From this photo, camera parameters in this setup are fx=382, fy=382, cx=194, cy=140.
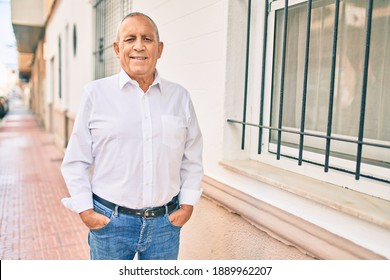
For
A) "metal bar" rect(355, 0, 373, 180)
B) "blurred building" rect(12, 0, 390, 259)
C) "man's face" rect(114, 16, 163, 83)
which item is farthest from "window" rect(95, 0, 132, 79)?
"metal bar" rect(355, 0, 373, 180)

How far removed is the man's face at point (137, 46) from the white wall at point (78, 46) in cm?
434

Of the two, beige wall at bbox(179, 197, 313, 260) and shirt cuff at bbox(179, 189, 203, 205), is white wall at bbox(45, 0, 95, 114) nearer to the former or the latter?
beige wall at bbox(179, 197, 313, 260)

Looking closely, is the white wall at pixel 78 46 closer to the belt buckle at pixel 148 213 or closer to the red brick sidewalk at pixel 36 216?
the red brick sidewalk at pixel 36 216

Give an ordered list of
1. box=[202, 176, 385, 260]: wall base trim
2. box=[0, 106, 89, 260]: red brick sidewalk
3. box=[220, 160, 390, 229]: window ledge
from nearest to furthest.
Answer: box=[220, 160, 390, 229]: window ledge → box=[202, 176, 385, 260]: wall base trim → box=[0, 106, 89, 260]: red brick sidewalk

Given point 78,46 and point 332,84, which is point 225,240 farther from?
point 78,46

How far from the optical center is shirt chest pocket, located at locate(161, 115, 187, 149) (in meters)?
1.63

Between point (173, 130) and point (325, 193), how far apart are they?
2.24 ft

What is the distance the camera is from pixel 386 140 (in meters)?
1.56

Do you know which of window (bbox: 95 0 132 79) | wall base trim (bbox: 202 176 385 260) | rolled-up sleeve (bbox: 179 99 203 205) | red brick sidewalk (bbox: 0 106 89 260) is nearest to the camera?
wall base trim (bbox: 202 176 385 260)

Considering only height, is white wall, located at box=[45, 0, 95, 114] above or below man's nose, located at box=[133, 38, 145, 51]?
above

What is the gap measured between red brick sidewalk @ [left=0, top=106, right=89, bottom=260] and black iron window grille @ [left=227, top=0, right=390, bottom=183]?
2.14 meters

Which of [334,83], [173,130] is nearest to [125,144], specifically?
[173,130]

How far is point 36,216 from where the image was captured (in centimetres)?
422
